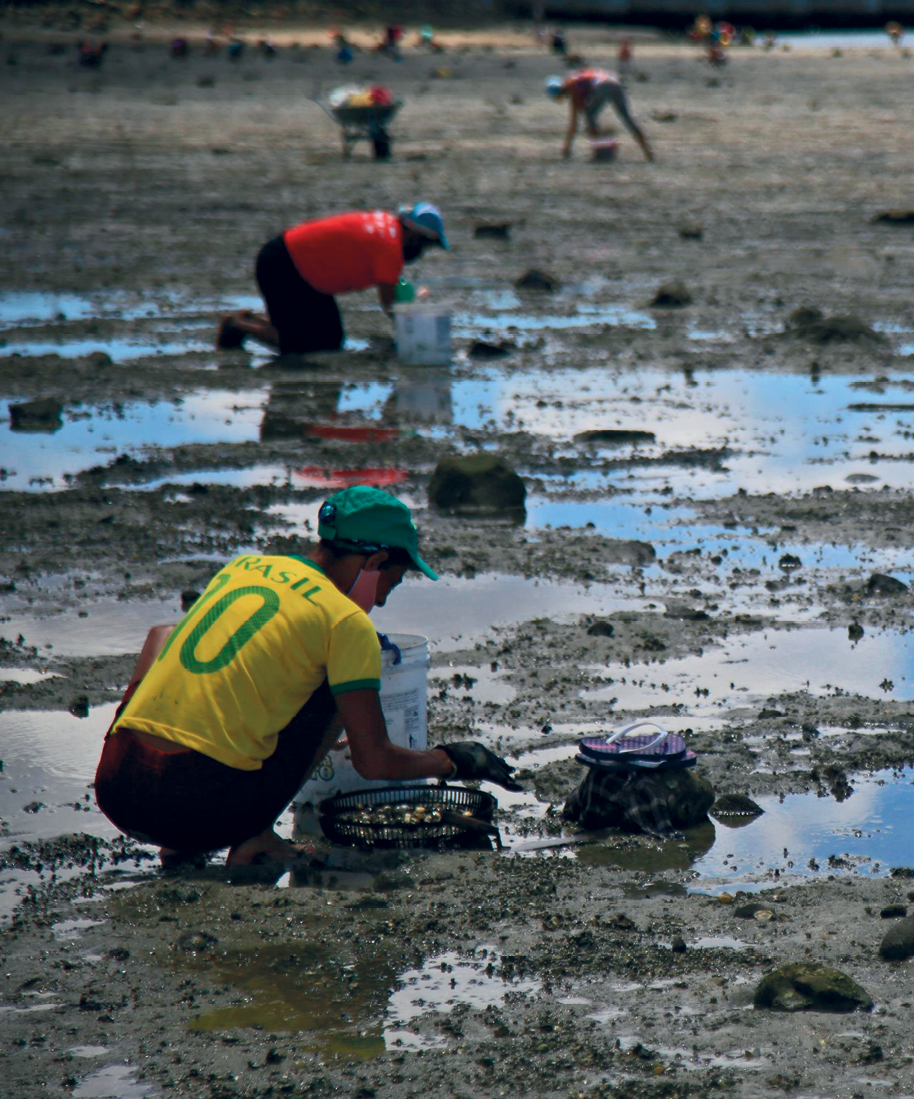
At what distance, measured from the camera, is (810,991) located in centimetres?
359

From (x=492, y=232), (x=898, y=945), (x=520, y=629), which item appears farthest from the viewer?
(x=492, y=232)

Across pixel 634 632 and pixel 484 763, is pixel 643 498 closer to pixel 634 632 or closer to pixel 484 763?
pixel 634 632

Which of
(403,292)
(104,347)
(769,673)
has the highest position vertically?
(403,292)

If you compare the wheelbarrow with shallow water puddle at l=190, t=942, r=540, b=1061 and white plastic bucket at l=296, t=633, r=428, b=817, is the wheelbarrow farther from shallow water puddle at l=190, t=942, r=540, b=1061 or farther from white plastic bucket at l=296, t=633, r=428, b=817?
shallow water puddle at l=190, t=942, r=540, b=1061

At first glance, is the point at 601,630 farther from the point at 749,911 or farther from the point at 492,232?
the point at 492,232

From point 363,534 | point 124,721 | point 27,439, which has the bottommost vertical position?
point 27,439

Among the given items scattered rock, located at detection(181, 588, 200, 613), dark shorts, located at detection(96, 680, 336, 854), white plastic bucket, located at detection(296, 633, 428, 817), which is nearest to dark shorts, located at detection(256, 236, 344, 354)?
scattered rock, located at detection(181, 588, 200, 613)

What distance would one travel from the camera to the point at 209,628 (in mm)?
4262

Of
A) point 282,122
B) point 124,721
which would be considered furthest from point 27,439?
point 282,122

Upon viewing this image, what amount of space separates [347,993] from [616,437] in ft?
19.0

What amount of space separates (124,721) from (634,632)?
2.41m

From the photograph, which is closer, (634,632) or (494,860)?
(494,860)

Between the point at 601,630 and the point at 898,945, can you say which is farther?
the point at 601,630

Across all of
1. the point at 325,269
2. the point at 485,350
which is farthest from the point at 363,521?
the point at 485,350
